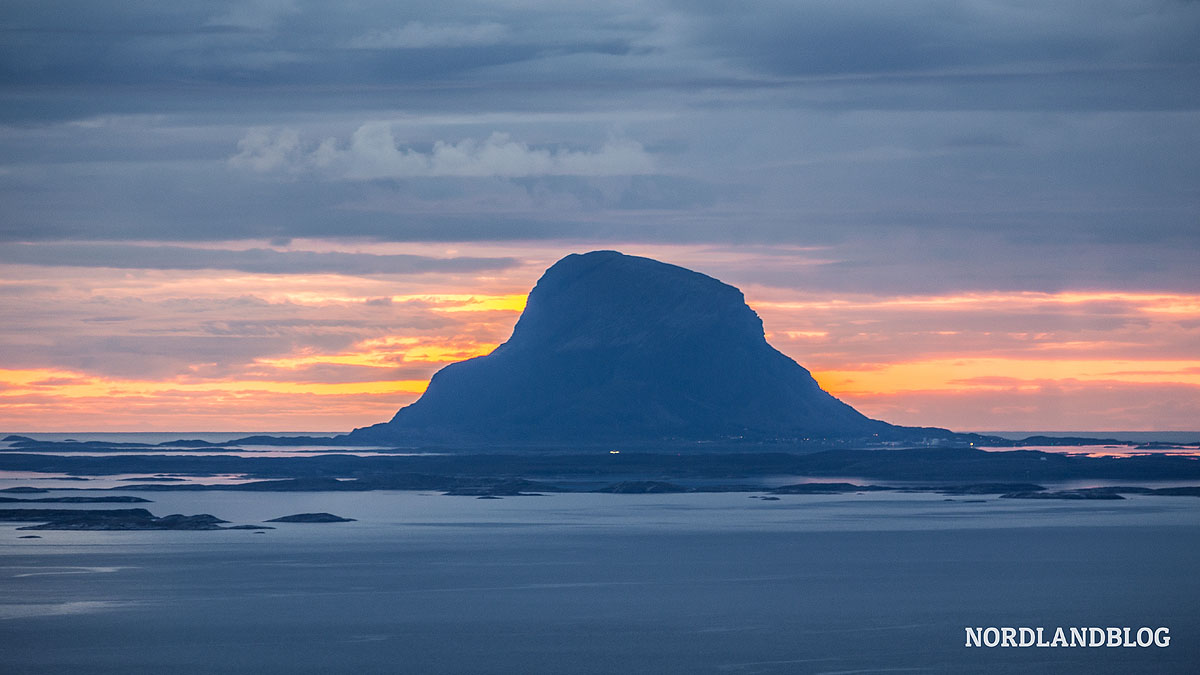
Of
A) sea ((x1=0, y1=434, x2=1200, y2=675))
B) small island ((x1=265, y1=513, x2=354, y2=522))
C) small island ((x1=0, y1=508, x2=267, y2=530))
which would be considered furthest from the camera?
small island ((x1=265, y1=513, x2=354, y2=522))

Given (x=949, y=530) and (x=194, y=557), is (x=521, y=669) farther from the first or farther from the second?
(x=949, y=530)

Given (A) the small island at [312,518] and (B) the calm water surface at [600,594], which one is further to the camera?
(A) the small island at [312,518]

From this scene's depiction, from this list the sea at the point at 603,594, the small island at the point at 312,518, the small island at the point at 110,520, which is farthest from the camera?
the small island at the point at 312,518

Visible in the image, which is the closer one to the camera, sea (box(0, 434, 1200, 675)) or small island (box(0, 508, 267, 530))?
sea (box(0, 434, 1200, 675))

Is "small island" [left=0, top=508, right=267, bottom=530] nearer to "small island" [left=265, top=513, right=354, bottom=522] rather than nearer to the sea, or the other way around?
the sea

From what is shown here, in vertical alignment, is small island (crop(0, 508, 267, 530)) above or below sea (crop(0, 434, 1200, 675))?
above

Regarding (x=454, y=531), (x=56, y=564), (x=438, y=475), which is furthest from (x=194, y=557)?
(x=438, y=475)

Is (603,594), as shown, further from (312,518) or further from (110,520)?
(110,520)

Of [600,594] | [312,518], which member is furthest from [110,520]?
[600,594]

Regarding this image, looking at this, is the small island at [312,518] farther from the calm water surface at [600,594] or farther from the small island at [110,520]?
the small island at [110,520]

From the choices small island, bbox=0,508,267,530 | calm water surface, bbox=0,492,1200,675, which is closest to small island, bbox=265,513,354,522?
calm water surface, bbox=0,492,1200,675

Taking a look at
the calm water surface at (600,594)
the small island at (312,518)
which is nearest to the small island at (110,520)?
the calm water surface at (600,594)
